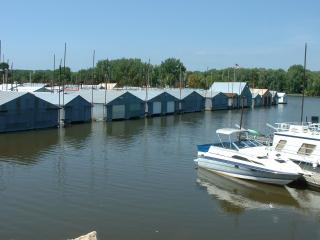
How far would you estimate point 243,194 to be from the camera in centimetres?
2667

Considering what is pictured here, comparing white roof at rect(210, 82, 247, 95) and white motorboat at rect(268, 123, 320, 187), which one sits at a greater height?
white roof at rect(210, 82, 247, 95)

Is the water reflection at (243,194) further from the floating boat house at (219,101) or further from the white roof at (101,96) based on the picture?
the floating boat house at (219,101)

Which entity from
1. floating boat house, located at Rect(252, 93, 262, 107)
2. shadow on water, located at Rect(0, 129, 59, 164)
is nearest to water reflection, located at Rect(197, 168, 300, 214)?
shadow on water, located at Rect(0, 129, 59, 164)

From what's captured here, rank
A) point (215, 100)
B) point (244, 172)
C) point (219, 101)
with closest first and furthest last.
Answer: point (244, 172) → point (215, 100) → point (219, 101)

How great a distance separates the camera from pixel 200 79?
158125 millimetres

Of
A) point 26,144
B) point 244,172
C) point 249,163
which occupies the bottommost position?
point 26,144

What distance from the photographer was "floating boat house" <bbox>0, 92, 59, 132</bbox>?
4581 centimetres

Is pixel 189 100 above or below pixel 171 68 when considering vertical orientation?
below

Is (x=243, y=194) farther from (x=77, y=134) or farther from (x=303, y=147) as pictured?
(x=77, y=134)

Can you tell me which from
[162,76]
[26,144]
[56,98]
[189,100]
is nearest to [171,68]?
[162,76]

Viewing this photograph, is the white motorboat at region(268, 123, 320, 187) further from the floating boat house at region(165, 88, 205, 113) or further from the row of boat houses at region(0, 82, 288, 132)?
the floating boat house at region(165, 88, 205, 113)

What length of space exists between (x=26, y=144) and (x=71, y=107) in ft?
51.9

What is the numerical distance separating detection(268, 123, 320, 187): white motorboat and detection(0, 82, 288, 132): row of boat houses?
12649 mm

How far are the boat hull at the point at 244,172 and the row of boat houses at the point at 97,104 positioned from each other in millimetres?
13464
